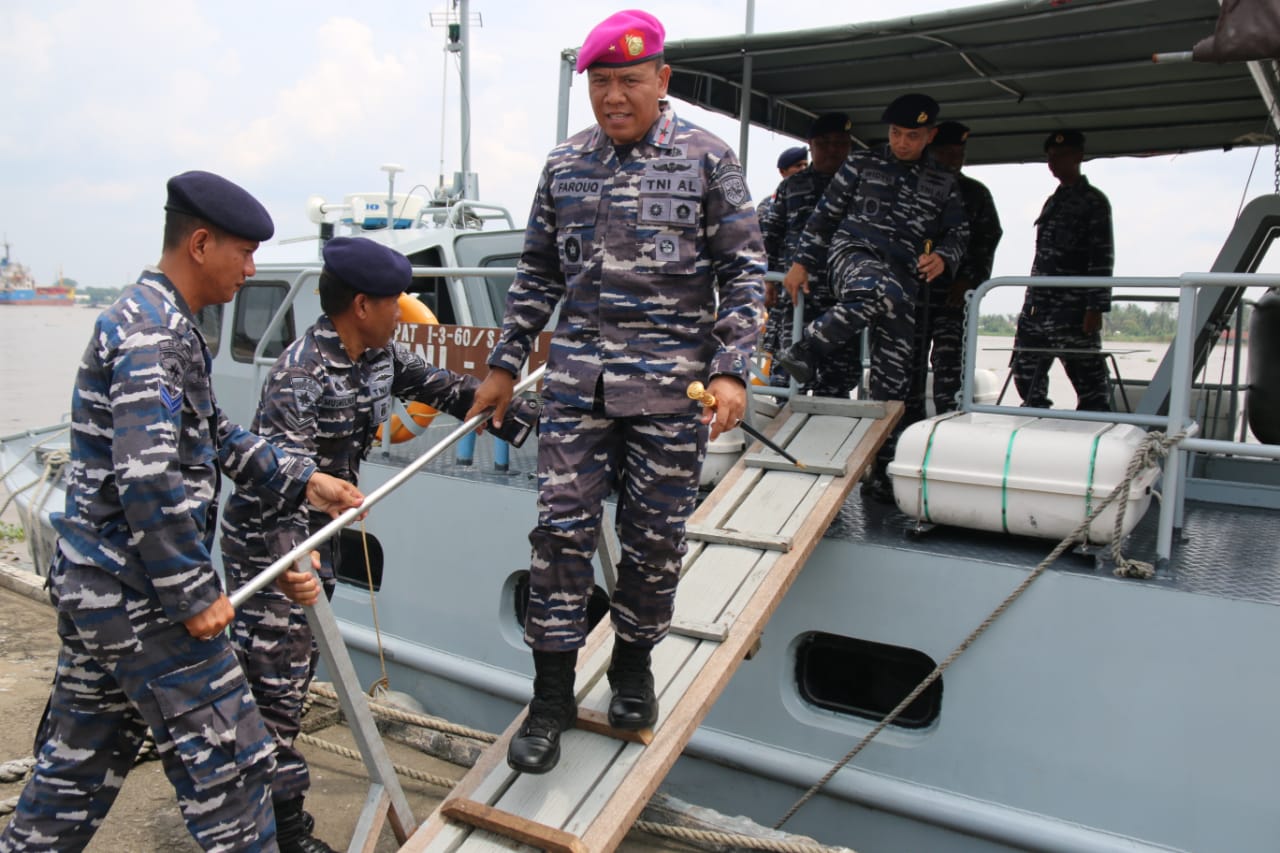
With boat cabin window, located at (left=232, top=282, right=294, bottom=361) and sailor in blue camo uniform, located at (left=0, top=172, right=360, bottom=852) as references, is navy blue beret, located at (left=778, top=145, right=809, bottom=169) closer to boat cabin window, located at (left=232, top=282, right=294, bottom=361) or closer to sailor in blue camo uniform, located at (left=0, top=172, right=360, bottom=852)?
boat cabin window, located at (left=232, top=282, right=294, bottom=361)

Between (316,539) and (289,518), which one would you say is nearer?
(316,539)

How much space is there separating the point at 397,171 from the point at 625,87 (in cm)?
469

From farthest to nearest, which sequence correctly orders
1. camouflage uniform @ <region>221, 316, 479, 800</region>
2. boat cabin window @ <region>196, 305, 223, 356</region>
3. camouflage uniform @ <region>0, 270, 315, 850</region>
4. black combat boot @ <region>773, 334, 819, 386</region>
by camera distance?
boat cabin window @ <region>196, 305, 223, 356</region>, black combat boot @ <region>773, 334, 819, 386</region>, camouflage uniform @ <region>221, 316, 479, 800</region>, camouflage uniform @ <region>0, 270, 315, 850</region>

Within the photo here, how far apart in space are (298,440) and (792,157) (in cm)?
405

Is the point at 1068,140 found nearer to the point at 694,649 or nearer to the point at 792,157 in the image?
the point at 792,157

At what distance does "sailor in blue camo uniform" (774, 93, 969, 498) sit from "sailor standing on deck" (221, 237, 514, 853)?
180 cm

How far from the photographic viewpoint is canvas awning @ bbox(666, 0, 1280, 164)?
396 cm

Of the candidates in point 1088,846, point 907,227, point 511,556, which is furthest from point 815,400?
point 1088,846

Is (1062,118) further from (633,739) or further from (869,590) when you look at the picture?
(633,739)

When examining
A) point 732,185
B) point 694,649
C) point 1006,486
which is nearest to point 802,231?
point 1006,486

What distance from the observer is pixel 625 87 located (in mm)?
2389

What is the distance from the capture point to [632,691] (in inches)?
104

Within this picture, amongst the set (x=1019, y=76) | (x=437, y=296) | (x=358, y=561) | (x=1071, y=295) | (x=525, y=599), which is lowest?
(x=358, y=561)

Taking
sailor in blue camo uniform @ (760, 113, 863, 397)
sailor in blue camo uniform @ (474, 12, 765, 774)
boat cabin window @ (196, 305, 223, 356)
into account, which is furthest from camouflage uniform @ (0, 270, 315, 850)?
boat cabin window @ (196, 305, 223, 356)
